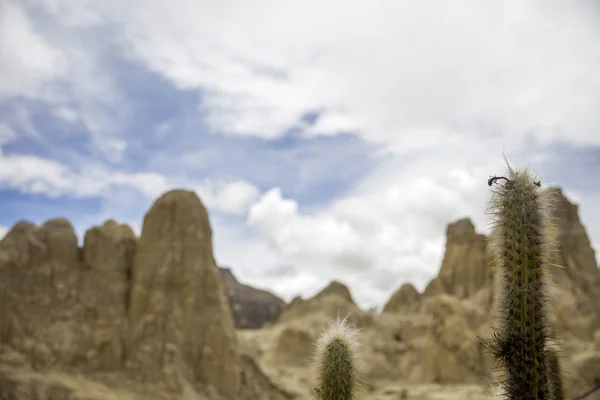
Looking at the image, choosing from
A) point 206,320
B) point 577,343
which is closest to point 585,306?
point 577,343

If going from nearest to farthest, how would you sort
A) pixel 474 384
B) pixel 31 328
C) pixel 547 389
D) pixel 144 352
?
1. pixel 547 389
2. pixel 31 328
3. pixel 144 352
4. pixel 474 384

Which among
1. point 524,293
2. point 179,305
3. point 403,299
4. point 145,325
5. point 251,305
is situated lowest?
point 524,293

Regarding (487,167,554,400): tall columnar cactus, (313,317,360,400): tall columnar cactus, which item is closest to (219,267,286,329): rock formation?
(313,317,360,400): tall columnar cactus

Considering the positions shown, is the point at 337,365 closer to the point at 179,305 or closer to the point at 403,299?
the point at 179,305

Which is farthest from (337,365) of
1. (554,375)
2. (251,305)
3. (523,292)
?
(251,305)

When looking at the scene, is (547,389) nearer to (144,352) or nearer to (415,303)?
(144,352)

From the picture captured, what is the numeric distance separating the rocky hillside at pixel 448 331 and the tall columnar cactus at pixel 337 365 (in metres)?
18.6

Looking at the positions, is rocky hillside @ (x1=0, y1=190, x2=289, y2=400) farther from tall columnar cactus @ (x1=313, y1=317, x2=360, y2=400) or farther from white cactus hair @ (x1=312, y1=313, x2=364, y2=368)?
tall columnar cactus @ (x1=313, y1=317, x2=360, y2=400)

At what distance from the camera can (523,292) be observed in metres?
4.14

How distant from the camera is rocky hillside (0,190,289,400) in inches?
850

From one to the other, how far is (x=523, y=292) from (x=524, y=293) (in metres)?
0.01

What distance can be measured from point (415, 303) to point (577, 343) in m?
33.4

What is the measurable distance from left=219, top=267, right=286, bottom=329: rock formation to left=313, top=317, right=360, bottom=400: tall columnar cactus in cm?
6515

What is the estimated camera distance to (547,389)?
4.13 m
